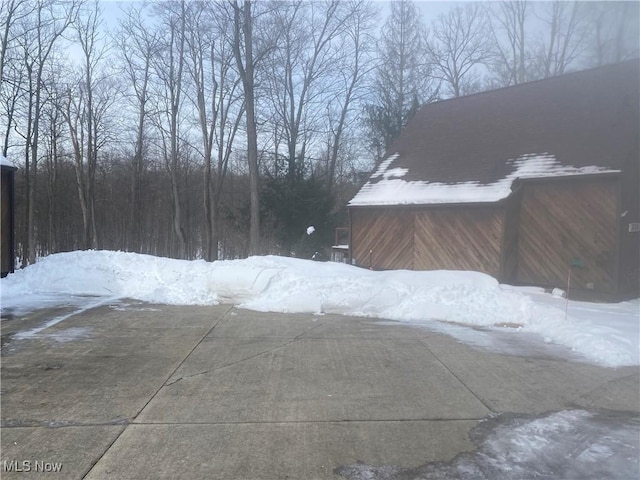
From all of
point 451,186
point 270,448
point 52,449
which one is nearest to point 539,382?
point 270,448

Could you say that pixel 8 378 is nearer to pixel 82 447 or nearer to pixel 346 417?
pixel 82 447

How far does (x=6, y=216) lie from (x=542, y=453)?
1454 cm

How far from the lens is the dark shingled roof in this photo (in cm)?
1481

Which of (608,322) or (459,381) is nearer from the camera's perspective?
(459,381)

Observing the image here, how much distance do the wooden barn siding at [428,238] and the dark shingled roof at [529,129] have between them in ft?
4.67

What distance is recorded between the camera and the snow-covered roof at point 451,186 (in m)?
14.9

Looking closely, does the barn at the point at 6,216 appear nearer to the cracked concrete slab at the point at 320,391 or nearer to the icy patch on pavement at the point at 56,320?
the icy patch on pavement at the point at 56,320

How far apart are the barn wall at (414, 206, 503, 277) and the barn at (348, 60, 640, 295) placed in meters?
0.03

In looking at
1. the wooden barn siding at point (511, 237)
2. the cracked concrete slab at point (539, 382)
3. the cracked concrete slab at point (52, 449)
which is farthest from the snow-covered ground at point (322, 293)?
the cracked concrete slab at point (52, 449)

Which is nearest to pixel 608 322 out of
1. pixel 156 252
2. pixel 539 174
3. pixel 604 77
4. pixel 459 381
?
pixel 459 381

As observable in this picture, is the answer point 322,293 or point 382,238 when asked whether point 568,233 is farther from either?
point 322,293

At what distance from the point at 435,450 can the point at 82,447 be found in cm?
288

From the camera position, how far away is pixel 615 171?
13180 millimetres

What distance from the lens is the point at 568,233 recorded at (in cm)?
1429
